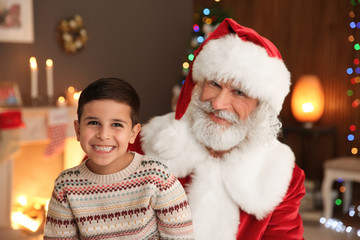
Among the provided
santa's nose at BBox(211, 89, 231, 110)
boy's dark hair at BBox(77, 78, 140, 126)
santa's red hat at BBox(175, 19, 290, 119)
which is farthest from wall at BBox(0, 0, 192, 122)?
boy's dark hair at BBox(77, 78, 140, 126)

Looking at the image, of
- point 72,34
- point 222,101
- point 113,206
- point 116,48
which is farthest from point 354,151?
point 113,206

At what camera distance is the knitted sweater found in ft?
4.06

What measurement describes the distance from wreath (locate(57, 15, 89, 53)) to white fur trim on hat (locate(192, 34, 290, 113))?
111 inches

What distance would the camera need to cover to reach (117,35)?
15.9 feet

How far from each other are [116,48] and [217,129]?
3408 mm

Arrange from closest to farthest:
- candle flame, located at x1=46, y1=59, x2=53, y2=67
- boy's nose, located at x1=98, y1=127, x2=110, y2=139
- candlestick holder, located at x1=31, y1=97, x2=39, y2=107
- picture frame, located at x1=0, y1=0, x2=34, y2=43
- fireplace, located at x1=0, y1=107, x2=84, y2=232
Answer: boy's nose, located at x1=98, y1=127, x2=110, y2=139
fireplace, located at x1=0, y1=107, x2=84, y2=232
picture frame, located at x1=0, y1=0, x2=34, y2=43
candlestick holder, located at x1=31, y1=97, x2=39, y2=107
candle flame, located at x1=46, y1=59, x2=53, y2=67

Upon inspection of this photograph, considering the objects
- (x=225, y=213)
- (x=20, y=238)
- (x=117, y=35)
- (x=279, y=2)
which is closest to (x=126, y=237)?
(x=225, y=213)

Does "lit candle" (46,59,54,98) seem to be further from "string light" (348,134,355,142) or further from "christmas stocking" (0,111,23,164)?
"string light" (348,134,355,142)

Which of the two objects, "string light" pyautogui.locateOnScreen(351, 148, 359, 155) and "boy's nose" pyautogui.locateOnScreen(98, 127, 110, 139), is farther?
"string light" pyautogui.locateOnScreen(351, 148, 359, 155)

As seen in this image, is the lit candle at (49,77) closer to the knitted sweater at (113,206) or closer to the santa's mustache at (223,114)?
the santa's mustache at (223,114)

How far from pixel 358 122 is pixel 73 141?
9.73 feet

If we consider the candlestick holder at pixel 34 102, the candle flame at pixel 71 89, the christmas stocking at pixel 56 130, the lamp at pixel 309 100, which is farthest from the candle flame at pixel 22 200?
A: the lamp at pixel 309 100

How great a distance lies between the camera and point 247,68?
166cm

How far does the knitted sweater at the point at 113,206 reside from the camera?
124 centimetres
